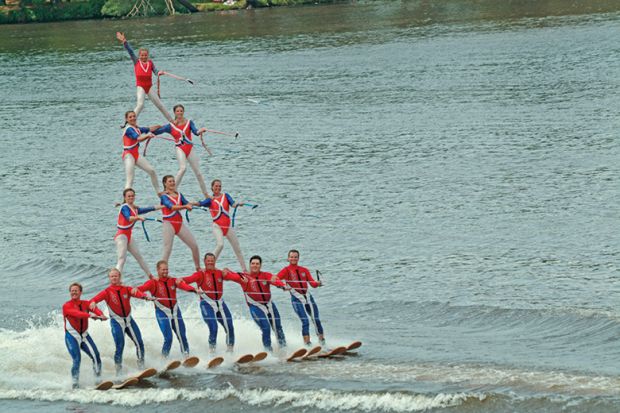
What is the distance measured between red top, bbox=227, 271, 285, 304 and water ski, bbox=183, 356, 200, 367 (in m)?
1.91

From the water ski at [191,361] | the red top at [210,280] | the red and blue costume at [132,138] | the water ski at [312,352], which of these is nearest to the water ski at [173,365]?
the water ski at [191,361]

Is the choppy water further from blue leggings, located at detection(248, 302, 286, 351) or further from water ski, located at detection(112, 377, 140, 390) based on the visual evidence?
blue leggings, located at detection(248, 302, 286, 351)

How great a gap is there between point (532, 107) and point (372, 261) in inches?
910

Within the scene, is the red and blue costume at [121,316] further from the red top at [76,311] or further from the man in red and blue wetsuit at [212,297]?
the man in red and blue wetsuit at [212,297]

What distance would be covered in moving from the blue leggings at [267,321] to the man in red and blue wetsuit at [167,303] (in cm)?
153

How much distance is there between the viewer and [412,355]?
26984 mm

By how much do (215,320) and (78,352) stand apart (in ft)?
10.6

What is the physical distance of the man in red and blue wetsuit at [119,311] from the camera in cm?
2534

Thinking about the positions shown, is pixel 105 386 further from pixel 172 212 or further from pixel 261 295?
pixel 172 212

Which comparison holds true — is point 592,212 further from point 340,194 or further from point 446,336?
point 446,336

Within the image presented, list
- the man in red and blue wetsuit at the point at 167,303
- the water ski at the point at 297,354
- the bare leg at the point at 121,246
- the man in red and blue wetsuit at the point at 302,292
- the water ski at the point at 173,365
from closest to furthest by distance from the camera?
the man in red and blue wetsuit at the point at 167,303 → the man in red and blue wetsuit at the point at 302,292 → the water ski at the point at 173,365 → the water ski at the point at 297,354 → the bare leg at the point at 121,246

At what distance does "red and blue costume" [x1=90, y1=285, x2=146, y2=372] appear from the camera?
25.5 metres

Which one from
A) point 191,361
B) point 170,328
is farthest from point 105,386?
point 191,361

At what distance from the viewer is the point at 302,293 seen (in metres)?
27.0
